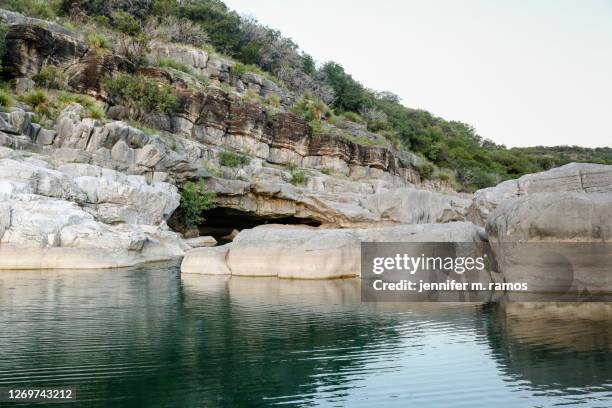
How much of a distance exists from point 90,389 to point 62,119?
86.1 feet

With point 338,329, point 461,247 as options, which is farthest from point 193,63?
point 338,329

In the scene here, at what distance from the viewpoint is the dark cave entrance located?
126 ft

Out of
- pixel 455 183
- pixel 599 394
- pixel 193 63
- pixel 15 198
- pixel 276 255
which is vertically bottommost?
pixel 599 394

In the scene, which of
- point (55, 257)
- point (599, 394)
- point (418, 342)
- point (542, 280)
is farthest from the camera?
point (55, 257)

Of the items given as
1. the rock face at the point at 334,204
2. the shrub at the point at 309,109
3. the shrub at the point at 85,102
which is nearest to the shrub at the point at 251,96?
the shrub at the point at 309,109

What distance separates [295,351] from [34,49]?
34.6 meters

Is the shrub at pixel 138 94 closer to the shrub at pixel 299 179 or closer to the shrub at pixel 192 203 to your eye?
the shrub at pixel 192 203

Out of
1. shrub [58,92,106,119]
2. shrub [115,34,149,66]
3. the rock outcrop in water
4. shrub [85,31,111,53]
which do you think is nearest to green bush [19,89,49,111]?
shrub [58,92,106,119]

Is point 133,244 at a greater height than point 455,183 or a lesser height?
lesser

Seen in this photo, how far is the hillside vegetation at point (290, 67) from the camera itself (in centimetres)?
4941

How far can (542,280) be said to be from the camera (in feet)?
49.8

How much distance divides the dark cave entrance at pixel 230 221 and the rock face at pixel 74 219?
11.4 m

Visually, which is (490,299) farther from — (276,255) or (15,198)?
(15,198)

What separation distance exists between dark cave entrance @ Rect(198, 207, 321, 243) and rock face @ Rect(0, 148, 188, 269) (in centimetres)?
1140
